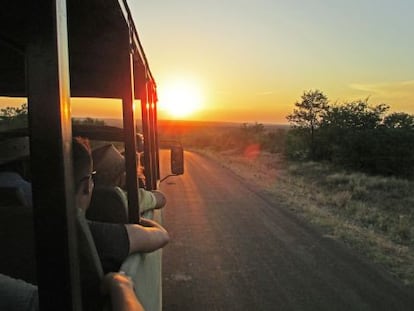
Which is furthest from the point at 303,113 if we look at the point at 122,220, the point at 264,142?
the point at 122,220

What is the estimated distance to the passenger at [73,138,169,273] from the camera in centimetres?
215

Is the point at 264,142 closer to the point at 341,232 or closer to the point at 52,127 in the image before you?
the point at 341,232

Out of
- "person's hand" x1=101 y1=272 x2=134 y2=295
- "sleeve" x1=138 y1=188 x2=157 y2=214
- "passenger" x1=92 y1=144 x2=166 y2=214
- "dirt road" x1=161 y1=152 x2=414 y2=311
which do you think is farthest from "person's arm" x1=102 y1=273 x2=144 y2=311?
"dirt road" x1=161 y1=152 x2=414 y2=311

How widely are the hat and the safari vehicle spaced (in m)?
0.69

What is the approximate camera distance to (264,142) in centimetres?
6181

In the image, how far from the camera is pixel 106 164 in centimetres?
397

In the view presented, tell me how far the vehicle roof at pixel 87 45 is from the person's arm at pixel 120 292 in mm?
717

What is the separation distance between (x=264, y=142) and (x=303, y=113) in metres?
21.6

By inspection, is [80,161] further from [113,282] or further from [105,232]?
[113,282]

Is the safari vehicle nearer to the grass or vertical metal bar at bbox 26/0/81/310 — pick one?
vertical metal bar at bbox 26/0/81/310

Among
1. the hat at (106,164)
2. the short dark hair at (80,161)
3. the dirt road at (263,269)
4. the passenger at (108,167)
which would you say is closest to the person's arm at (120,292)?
the short dark hair at (80,161)

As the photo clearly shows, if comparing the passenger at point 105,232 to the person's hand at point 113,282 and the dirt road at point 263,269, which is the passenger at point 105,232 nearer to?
the person's hand at point 113,282

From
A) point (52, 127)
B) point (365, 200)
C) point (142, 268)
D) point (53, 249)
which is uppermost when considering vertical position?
point (52, 127)

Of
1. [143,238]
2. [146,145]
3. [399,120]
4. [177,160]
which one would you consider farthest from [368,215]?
[399,120]
